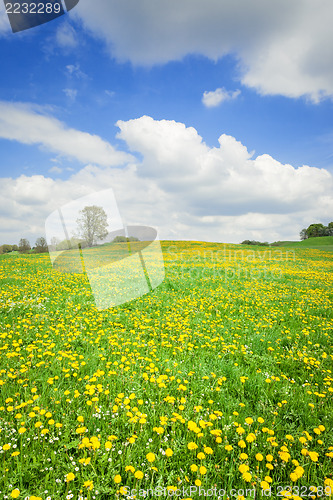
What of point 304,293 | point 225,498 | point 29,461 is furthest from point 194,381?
point 304,293

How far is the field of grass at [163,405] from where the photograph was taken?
94.3 inches

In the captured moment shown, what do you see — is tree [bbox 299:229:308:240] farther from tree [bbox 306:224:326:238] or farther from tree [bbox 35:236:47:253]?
tree [bbox 35:236:47:253]

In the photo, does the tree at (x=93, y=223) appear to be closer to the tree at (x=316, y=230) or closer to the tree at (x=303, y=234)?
the tree at (x=316, y=230)

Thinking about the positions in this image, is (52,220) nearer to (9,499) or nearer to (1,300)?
(1,300)

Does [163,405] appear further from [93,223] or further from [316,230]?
[316,230]

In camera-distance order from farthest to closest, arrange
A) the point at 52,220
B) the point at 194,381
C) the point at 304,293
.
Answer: the point at 304,293 → the point at 52,220 → the point at 194,381

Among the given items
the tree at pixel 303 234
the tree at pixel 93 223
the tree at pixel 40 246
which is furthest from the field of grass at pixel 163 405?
the tree at pixel 303 234

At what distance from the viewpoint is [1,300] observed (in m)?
7.66

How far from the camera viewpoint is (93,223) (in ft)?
28.4

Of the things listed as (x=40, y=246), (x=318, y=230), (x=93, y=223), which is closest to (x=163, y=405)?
(x=93, y=223)

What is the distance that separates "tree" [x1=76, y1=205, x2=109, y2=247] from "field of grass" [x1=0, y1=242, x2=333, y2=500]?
287 cm

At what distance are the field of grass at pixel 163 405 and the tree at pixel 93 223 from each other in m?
2.87

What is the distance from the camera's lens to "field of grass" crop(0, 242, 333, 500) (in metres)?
2.40

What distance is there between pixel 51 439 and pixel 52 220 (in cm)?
676
